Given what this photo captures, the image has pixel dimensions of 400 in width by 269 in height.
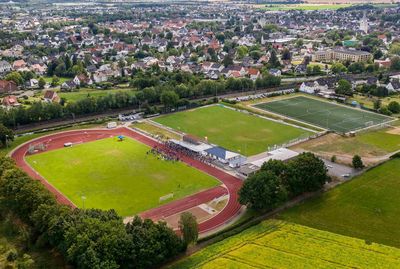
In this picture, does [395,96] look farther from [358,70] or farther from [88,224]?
[88,224]

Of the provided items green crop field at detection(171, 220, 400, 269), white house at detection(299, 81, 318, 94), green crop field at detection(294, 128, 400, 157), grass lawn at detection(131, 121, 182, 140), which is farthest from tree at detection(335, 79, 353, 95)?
green crop field at detection(171, 220, 400, 269)

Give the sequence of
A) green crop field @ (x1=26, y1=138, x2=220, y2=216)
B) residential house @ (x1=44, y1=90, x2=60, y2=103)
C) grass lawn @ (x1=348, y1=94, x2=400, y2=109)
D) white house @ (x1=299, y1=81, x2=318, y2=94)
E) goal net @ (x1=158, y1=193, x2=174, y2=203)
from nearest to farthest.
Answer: goal net @ (x1=158, y1=193, x2=174, y2=203), green crop field @ (x1=26, y1=138, x2=220, y2=216), grass lawn @ (x1=348, y1=94, x2=400, y2=109), residential house @ (x1=44, y1=90, x2=60, y2=103), white house @ (x1=299, y1=81, x2=318, y2=94)

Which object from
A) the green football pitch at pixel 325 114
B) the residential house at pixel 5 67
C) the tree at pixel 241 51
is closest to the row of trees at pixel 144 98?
the green football pitch at pixel 325 114

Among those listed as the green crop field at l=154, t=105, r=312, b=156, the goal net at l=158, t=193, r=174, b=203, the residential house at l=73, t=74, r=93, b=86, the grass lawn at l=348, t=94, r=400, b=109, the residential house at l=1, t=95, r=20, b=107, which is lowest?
the goal net at l=158, t=193, r=174, b=203

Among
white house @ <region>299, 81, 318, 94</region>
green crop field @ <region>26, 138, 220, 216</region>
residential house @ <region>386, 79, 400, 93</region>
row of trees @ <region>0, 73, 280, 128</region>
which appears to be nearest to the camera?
green crop field @ <region>26, 138, 220, 216</region>

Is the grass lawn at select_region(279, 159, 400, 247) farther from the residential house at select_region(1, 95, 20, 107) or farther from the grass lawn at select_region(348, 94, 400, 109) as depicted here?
the residential house at select_region(1, 95, 20, 107)

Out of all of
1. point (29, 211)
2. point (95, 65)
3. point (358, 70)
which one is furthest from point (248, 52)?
point (29, 211)

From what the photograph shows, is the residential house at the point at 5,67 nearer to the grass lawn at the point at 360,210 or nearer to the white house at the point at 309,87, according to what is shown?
the white house at the point at 309,87
